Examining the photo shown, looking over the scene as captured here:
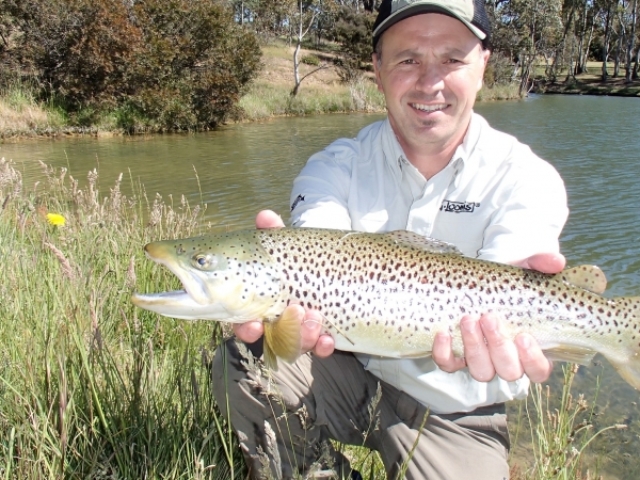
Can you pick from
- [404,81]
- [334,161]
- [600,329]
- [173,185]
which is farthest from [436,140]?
[173,185]

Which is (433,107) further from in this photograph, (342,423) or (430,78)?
(342,423)

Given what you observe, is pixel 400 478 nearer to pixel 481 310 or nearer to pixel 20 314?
pixel 481 310

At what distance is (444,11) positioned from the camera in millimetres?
3322

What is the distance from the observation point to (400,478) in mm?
2799

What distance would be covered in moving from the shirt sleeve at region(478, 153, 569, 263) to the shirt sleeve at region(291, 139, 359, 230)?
0.88 meters

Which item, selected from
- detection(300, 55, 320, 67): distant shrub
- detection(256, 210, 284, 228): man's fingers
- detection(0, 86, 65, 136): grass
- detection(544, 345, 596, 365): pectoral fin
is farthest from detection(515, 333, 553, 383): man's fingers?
detection(300, 55, 320, 67): distant shrub

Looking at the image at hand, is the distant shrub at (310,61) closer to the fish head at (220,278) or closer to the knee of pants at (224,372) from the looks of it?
the knee of pants at (224,372)

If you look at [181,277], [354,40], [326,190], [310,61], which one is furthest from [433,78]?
[354,40]

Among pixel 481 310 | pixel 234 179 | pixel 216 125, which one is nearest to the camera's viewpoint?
pixel 481 310

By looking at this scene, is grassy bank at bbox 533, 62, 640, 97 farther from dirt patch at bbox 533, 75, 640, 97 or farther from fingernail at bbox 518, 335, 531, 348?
fingernail at bbox 518, 335, 531, 348

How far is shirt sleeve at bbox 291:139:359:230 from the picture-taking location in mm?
3315

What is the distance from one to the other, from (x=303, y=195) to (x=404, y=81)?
0.95m

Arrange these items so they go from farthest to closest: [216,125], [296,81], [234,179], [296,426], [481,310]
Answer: [296,81], [216,125], [234,179], [296,426], [481,310]

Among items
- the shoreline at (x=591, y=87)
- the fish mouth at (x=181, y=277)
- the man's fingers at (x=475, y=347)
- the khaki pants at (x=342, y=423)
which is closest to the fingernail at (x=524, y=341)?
the man's fingers at (x=475, y=347)
